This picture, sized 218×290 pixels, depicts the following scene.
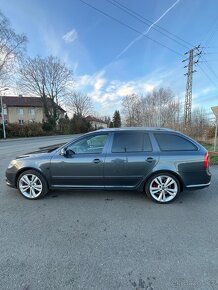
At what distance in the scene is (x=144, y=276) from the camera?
2.02 m

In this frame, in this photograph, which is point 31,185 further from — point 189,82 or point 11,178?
point 189,82

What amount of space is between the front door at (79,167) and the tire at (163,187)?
1.09 meters

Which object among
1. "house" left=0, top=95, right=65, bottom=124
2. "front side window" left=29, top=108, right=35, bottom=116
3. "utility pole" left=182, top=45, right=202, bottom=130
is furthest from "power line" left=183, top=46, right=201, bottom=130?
"front side window" left=29, top=108, right=35, bottom=116

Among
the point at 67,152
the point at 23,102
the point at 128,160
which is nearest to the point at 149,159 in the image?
the point at 128,160

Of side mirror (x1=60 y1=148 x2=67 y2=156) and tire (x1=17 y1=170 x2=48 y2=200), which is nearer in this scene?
side mirror (x1=60 y1=148 x2=67 y2=156)

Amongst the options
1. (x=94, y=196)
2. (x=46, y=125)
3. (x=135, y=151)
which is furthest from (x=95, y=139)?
(x=46, y=125)

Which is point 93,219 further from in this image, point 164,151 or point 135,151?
point 164,151

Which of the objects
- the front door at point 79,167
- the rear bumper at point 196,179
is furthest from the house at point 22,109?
the rear bumper at point 196,179

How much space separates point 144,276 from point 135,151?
2.32 meters

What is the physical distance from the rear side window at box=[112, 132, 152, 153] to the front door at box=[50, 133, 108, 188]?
0.88ft

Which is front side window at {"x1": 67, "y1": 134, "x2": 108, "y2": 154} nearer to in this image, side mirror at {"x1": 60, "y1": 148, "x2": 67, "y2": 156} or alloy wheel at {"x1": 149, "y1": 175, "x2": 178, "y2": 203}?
side mirror at {"x1": 60, "y1": 148, "x2": 67, "y2": 156}

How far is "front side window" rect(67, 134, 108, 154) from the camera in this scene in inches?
160

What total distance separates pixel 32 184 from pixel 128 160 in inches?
88.5

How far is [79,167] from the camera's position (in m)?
3.96
